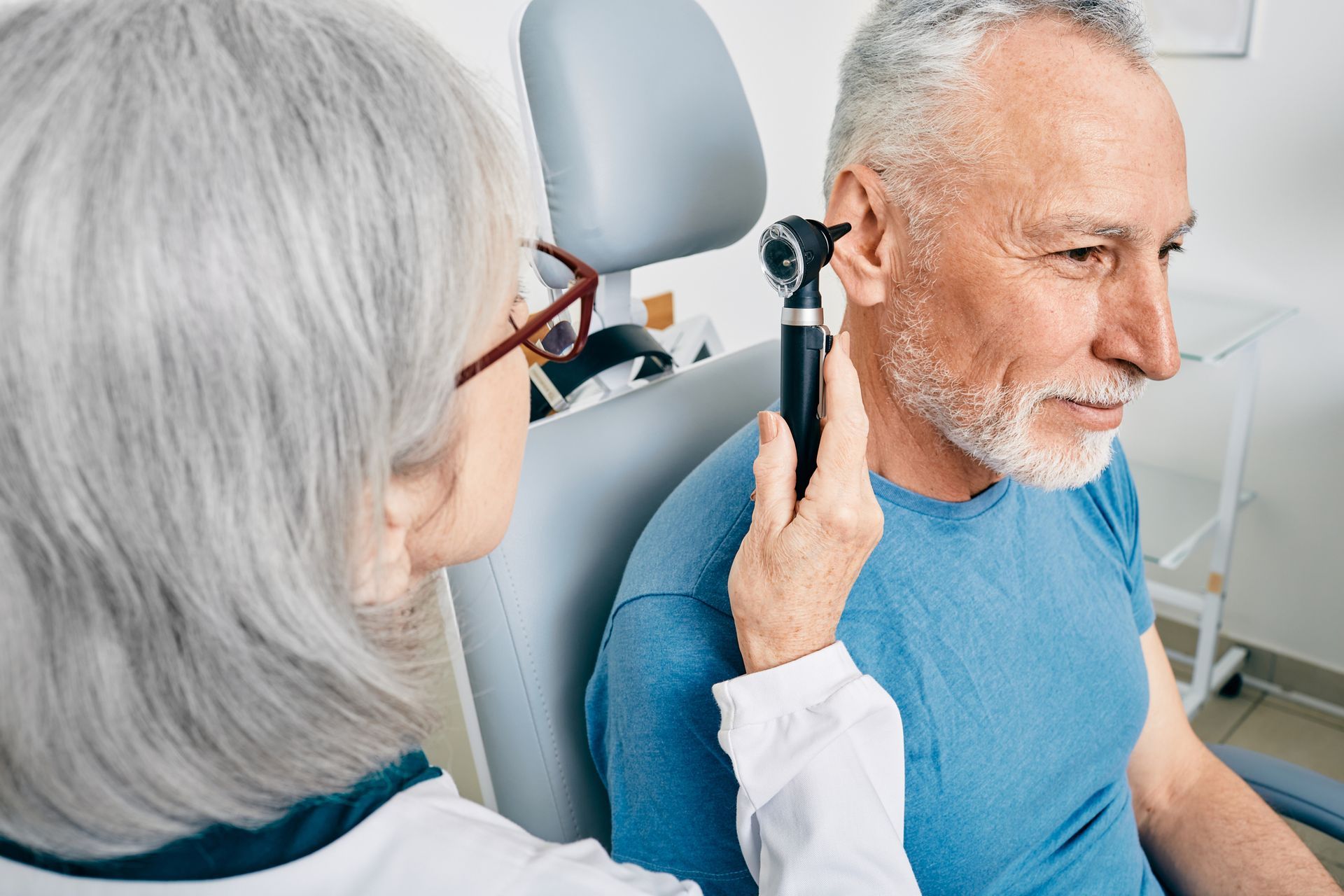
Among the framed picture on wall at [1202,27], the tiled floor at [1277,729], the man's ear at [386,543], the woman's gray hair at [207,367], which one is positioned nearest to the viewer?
the woman's gray hair at [207,367]

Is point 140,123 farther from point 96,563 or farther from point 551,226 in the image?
point 551,226

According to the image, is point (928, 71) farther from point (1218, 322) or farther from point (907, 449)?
point (1218, 322)

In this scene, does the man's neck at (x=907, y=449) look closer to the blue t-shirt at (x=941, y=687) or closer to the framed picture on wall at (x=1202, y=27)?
the blue t-shirt at (x=941, y=687)

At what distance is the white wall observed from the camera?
6.42 ft

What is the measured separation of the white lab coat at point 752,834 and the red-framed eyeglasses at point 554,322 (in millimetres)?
262

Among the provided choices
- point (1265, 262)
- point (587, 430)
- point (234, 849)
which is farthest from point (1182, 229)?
point (1265, 262)

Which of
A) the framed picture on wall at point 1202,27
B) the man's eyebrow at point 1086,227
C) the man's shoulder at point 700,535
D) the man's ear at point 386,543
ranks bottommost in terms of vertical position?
the man's shoulder at point 700,535

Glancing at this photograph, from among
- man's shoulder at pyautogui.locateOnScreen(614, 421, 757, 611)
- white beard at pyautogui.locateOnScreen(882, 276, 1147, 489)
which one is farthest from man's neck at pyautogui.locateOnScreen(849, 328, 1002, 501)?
man's shoulder at pyautogui.locateOnScreen(614, 421, 757, 611)

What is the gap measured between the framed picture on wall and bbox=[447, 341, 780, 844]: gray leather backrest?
5.28ft

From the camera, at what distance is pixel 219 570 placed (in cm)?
46

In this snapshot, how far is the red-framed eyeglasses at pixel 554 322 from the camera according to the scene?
543 mm

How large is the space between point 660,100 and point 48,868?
84 centimetres

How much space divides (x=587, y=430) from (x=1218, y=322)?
1614mm

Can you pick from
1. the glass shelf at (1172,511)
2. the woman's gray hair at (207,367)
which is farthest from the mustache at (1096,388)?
the glass shelf at (1172,511)
